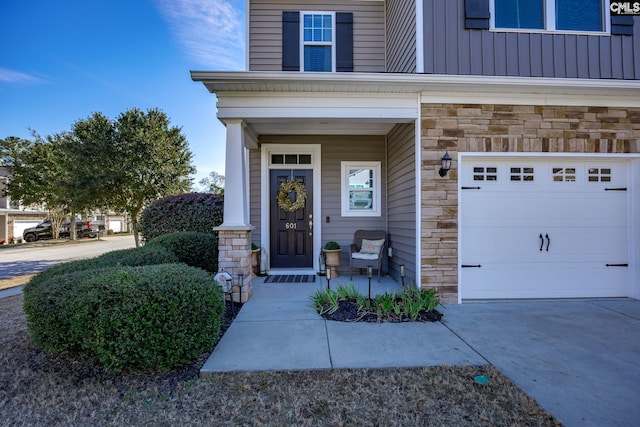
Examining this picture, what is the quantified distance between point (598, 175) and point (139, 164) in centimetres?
1351

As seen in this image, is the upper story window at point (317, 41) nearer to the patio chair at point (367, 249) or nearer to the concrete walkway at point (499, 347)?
the patio chair at point (367, 249)

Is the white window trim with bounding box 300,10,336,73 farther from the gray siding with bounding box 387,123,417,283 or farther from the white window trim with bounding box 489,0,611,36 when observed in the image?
the white window trim with bounding box 489,0,611,36

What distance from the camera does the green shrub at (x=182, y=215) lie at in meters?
7.05

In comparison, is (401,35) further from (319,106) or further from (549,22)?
(319,106)

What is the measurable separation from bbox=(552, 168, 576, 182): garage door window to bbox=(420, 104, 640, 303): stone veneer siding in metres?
0.29

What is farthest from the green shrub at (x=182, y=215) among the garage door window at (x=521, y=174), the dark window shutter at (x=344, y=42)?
the garage door window at (x=521, y=174)

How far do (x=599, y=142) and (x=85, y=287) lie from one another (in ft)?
21.0

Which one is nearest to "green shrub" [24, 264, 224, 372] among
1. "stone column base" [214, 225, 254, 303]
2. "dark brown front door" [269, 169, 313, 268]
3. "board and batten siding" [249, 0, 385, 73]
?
"stone column base" [214, 225, 254, 303]

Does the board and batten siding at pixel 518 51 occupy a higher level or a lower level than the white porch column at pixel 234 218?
higher

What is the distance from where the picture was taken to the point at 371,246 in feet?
19.4

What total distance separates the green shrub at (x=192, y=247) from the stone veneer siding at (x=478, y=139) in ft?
12.2

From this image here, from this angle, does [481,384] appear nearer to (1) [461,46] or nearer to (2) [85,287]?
(2) [85,287]

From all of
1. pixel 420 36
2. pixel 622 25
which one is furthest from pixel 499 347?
pixel 622 25

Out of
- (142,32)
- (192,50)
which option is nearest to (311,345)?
(192,50)
